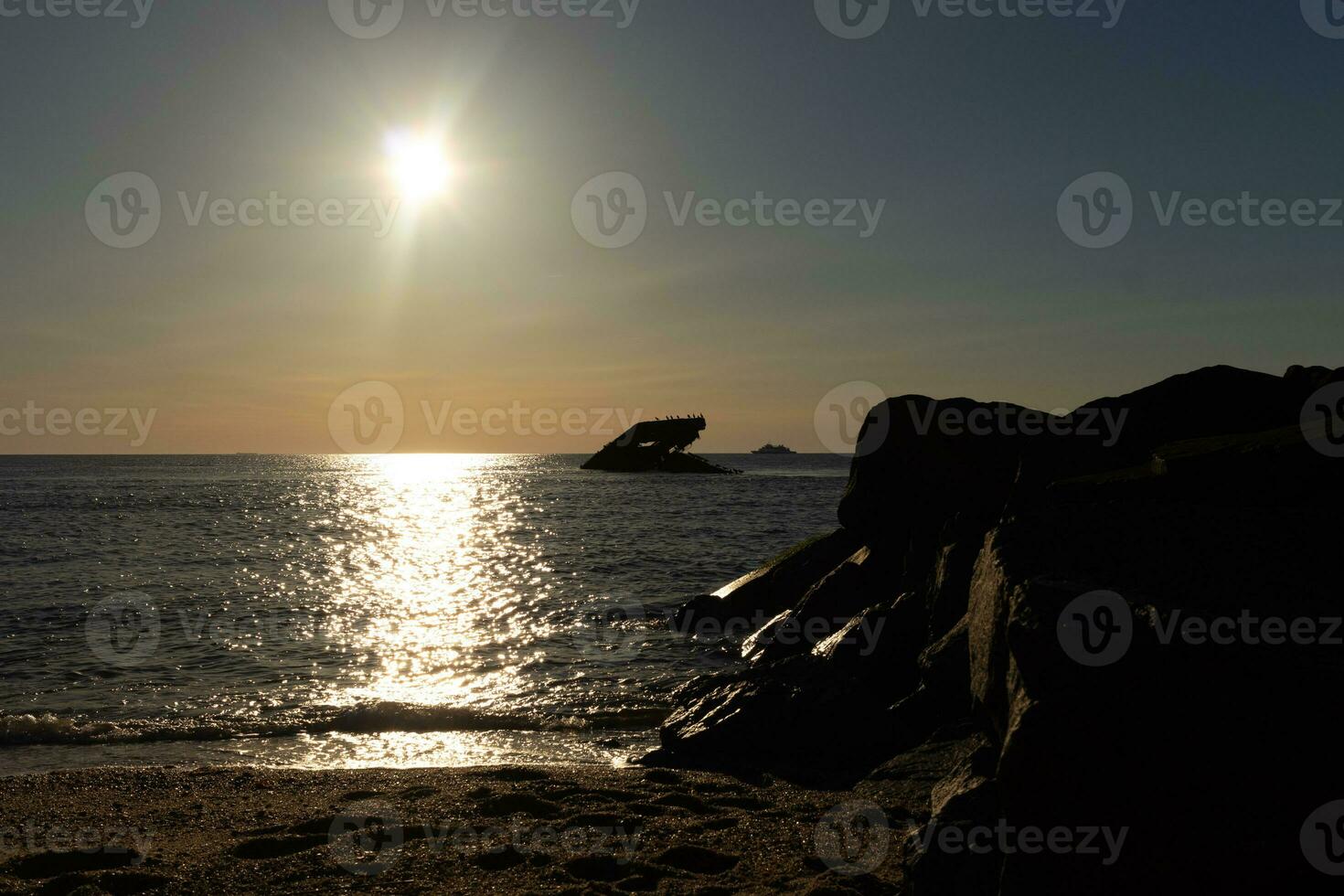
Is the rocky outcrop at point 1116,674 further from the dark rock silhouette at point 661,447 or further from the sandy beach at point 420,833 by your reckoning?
the dark rock silhouette at point 661,447

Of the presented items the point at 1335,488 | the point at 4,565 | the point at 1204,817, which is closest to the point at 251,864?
the point at 1204,817

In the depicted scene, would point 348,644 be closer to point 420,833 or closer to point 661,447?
point 420,833

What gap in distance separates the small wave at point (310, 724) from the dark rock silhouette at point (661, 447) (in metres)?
90.7

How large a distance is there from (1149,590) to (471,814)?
5.69 meters

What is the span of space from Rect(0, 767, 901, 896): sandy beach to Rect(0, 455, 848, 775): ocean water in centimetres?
128

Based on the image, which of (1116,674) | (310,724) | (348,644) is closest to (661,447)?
(348,644)

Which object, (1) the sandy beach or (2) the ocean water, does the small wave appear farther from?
(1) the sandy beach

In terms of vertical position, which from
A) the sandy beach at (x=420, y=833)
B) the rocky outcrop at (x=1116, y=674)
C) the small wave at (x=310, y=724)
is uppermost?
the rocky outcrop at (x=1116, y=674)

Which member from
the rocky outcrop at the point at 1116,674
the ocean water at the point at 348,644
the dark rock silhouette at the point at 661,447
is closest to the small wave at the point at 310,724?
the ocean water at the point at 348,644

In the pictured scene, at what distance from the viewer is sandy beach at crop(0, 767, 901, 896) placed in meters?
6.04

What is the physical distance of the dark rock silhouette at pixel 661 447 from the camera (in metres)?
104

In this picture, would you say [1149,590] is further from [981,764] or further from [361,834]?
[361,834]

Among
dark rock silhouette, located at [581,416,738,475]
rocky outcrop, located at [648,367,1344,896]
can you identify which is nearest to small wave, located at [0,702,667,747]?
rocky outcrop, located at [648,367,1344,896]

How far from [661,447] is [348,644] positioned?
301ft
